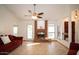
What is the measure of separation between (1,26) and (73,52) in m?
1.55

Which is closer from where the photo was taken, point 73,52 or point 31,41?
point 73,52

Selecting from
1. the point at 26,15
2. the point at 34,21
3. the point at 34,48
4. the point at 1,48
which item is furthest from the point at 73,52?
the point at 1,48

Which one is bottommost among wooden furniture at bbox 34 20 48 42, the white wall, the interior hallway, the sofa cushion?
the interior hallway

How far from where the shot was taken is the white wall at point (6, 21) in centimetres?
279

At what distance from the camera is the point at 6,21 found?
290 centimetres

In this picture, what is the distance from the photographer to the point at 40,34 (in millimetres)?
3076

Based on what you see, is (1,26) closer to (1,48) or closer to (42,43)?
(1,48)

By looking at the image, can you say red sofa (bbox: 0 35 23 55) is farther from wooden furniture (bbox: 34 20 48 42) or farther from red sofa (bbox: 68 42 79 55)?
red sofa (bbox: 68 42 79 55)

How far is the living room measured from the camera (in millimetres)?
2816

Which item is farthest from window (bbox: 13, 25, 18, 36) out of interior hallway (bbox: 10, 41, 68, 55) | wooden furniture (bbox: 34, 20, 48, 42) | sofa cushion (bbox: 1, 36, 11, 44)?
wooden furniture (bbox: 34, 20, 48, 42)

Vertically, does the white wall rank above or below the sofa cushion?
above

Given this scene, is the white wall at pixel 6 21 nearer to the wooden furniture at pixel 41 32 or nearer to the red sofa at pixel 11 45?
the red sofa at pixel 11 45

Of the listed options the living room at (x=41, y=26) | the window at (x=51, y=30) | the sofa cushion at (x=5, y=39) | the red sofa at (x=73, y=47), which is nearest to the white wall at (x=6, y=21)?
the living room at (x=41, y=26)

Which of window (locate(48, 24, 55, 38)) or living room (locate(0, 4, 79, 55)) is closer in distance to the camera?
living room (locate(0, 4, 79, 55))
